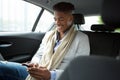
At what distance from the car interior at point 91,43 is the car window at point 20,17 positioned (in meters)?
0.07

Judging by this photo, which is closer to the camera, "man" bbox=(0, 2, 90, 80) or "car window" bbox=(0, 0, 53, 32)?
"man" bbox=(0, 2, 90, 80)

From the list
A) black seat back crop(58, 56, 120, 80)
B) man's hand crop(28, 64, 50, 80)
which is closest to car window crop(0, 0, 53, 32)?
man's hand crop(28, 64, 50, 80)

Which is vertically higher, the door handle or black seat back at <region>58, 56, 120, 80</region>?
black seat back at <region>58, 56, 120, 80</region>

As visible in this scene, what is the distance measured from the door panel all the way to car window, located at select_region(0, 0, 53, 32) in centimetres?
23

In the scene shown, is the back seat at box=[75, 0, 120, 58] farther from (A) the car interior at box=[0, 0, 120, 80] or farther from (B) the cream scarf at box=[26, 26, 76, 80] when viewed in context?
(B) the cream scarf at box=[26, 26, 76, 80]

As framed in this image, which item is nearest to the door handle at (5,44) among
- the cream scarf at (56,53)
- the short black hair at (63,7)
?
the cream scarf at (56,53)

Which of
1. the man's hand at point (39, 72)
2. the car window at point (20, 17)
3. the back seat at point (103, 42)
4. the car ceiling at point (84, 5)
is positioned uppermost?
the car ceiling at point (84, 5)

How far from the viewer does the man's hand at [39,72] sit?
8.48ft

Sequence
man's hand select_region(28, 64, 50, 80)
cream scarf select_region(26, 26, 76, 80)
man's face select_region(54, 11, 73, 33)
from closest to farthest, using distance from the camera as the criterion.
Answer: man's hand select_region(28, 64, 50, 80) < cream scarf select_region(26, 26, 76, 80) < man's face select_region(54, 11, 73, 33)

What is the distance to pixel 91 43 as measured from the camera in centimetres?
316

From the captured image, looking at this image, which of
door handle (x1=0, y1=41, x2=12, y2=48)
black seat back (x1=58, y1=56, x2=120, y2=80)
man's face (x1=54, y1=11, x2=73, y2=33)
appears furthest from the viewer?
door handle (x1=0, y1=41, x2=12, y2=48)

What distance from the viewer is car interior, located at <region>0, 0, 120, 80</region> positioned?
1428 mm

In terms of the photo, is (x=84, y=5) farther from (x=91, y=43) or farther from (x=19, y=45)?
(x=19, y=45)

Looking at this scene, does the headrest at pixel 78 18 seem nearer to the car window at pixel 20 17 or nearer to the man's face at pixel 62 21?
the man's face at pixel 62 21
